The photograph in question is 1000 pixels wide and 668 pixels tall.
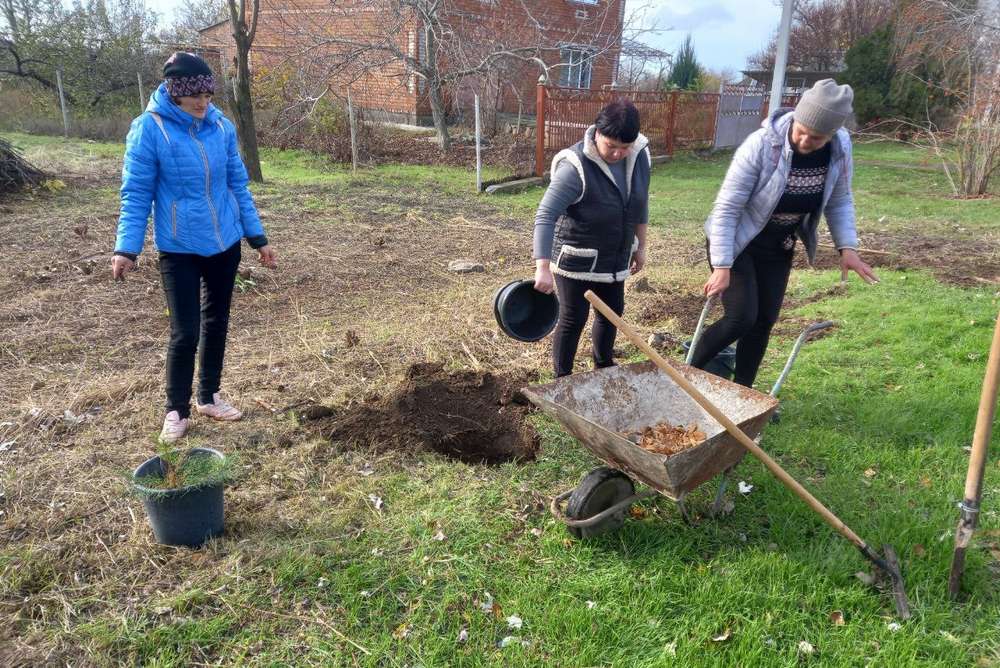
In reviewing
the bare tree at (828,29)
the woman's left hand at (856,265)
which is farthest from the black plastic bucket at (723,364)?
the bare tree at (828,29)

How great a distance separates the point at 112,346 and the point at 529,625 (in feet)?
13.5

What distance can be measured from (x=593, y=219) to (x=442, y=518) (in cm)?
168

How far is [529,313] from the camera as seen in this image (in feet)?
12.6

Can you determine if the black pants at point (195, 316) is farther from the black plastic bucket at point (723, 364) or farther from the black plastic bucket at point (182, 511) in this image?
the black plastic bucket at point (723, 364)

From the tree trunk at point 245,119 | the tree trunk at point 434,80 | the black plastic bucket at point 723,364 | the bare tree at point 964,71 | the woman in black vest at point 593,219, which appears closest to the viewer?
the woman in black vest at point 593,219

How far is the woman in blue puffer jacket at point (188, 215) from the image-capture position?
3.25 metres

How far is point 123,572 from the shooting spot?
2703 mm

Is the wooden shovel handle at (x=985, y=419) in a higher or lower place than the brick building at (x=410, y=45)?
lower

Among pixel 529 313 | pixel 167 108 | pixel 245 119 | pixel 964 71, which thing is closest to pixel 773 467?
pixel 529 313

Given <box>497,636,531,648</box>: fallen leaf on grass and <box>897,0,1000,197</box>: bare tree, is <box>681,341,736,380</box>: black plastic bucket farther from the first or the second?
<box>897,0,1000,197</box>: bare tree

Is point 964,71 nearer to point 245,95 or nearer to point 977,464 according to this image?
point 245,95

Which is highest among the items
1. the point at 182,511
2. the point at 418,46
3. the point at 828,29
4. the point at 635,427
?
the point at 828,29

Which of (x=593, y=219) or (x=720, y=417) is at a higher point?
(x=593, y=219)

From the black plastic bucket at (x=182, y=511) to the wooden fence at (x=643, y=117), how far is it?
10.4 metres
